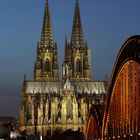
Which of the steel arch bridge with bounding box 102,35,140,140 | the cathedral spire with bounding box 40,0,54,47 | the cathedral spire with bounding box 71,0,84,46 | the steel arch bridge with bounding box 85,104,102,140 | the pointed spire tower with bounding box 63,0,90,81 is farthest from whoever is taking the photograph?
the cathedral spire with bounding box 71,0,84,46

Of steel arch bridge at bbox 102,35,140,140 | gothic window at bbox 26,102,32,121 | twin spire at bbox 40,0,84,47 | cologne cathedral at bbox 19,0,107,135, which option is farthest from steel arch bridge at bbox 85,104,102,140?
twin spire at bbox 40,0,84,47

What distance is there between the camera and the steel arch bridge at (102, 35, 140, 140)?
38750 mm

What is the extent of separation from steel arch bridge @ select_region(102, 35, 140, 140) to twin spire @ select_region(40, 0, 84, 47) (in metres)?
78.3

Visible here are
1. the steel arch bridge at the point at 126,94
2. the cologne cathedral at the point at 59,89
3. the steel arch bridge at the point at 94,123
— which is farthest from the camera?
the cologne cathedral at the point at 59,89

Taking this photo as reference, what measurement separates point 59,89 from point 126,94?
7894 centimetres

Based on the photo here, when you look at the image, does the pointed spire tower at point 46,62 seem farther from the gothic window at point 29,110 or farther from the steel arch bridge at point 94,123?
the steel arch bridge at point 94,123

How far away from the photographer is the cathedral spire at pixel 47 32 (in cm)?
13038

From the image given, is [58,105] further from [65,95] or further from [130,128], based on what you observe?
[130,128]

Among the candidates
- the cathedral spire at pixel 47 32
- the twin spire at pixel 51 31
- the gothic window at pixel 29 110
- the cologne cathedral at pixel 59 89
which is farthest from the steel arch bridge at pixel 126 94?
the twin spire at pixel 51 31

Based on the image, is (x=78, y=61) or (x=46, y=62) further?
(x=78, y=61)

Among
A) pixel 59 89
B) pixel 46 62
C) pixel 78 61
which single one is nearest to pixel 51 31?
pixel 46 62

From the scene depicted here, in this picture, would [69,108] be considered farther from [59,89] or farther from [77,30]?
[77,30]

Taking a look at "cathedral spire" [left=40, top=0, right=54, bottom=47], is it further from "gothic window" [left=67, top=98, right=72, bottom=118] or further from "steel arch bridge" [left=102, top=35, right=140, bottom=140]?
"steel arch bridge" [left=102, top=35, right=140, bottom=140]

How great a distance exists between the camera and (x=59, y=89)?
123 meters
